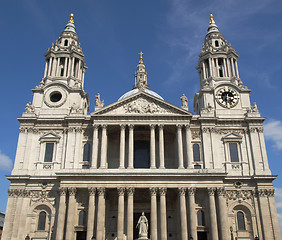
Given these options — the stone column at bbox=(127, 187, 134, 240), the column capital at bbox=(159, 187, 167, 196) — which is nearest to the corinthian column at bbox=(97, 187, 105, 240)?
the stone column at bbox=(127, 187, 134, 240)

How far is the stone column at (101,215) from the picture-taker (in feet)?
104

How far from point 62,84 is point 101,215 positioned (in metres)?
18.4

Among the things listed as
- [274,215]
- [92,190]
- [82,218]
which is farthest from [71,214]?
[274,215]

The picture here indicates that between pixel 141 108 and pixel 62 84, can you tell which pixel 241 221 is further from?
pixel 62 84

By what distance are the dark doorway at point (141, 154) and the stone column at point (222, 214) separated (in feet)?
31.8

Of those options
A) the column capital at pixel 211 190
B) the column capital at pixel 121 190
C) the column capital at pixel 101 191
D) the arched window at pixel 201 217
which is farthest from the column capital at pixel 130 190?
the column capital at pixel 211 190

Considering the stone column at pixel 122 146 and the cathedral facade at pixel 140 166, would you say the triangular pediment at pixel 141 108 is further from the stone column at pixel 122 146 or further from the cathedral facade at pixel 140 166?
the stone column at pixel 122 146

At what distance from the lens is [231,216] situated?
115 feet

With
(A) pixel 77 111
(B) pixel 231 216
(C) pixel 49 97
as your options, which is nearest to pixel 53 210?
(A) pixel 77 111

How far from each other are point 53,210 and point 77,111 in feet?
39.1

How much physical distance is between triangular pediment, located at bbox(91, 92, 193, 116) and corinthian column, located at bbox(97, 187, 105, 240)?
31.4 ft

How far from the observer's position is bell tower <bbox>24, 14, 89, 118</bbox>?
41.0m

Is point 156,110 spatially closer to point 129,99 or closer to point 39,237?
point 129,99

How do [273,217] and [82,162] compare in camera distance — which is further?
[82,162]
